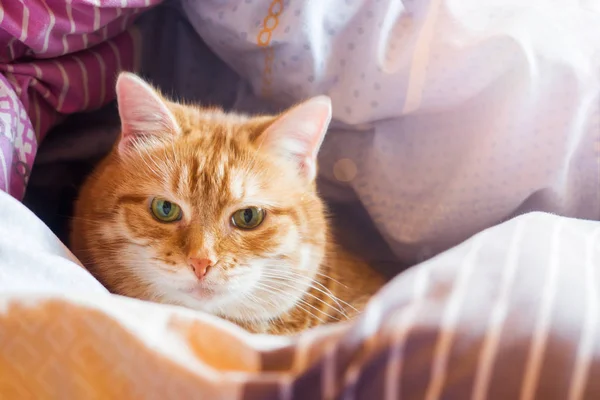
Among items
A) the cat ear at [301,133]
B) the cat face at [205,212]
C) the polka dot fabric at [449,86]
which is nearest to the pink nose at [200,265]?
the cat face at [205,212]

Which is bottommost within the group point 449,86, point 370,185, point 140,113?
point 370,185

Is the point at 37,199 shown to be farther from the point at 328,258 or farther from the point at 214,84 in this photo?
the point at 328,258

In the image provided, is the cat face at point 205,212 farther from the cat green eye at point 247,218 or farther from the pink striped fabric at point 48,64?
the pink striped fabric at point 48,64

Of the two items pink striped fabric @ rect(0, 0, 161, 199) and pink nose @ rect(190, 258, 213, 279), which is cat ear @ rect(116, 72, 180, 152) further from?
pink nose @ rect(190, 258, 213, 279)

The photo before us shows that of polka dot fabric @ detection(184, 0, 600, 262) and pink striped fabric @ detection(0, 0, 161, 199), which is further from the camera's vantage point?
polka dot fabric @ detection(184, 0, 600, 262)

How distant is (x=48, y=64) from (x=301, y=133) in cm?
47

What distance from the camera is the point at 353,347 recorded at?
647mm

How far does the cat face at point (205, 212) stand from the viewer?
98cm

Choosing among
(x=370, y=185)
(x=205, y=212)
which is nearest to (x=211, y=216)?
(x=205, y=212)

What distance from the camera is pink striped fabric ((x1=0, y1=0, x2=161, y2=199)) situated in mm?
960

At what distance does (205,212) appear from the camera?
3.28ft

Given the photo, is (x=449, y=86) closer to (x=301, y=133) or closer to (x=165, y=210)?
(x=301, y=133)

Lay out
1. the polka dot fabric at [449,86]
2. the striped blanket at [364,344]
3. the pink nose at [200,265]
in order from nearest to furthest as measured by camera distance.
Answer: the striped blanket at [364,344] < the pink nose at [200,265] < the polka dot fabric at [449,86]

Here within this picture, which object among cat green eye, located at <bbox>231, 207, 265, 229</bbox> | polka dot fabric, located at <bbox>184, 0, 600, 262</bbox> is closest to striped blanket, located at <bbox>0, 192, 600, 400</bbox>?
cat green eye, located at <bbox>231, 207, 265, 229</bbox>
